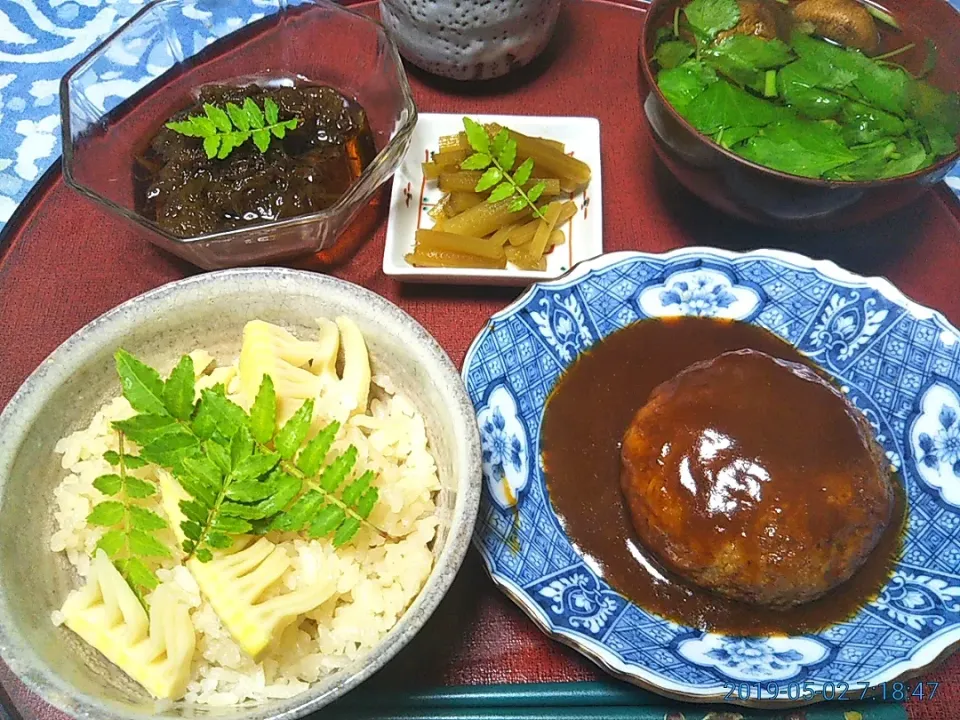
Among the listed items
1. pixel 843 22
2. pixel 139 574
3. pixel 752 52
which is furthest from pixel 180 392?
pixel 843 22

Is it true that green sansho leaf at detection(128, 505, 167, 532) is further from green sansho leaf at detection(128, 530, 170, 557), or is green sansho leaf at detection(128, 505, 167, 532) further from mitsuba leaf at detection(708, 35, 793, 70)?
mitsuba leaf at detection(708, 35, 793, 70)

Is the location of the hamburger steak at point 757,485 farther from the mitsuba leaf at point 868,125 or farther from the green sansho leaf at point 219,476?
the mitsuba leaf at point 868,125

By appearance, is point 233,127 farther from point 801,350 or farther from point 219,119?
point 801,350

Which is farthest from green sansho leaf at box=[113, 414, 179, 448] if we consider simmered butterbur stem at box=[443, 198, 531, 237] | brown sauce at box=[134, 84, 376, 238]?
simmered butterbur stem at box=[443, 198, 531, 237]

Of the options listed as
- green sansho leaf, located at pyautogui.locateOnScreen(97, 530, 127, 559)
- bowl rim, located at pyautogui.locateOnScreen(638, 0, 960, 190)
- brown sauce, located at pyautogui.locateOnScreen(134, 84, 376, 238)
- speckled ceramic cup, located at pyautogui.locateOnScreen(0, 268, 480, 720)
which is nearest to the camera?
speckled ceramic cup, located at pyautogui.locateOnScreen(0, 268, 480, 720)

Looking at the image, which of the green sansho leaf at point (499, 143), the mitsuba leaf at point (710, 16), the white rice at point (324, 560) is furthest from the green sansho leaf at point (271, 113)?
the mitsuba leaf at point (710, 16)

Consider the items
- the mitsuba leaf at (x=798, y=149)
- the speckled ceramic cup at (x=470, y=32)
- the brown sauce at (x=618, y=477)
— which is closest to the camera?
the brown sauce at (x=618, y=477)
